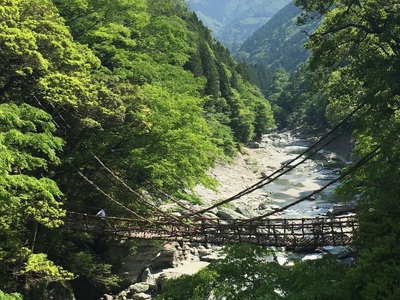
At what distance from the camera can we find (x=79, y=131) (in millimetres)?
14125

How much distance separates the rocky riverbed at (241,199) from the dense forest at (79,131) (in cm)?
149

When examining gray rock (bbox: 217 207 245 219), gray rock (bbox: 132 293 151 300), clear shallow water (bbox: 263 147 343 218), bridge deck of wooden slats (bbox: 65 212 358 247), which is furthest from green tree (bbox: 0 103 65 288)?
clear shallow water (bbox: 263 147 343 218)

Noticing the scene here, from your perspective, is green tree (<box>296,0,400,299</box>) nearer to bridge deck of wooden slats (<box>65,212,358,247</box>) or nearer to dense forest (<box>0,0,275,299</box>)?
bridge deck of wooden slats (<box>65,212,358,247</box>)

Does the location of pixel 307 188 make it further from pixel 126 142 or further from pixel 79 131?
pixel 79 131

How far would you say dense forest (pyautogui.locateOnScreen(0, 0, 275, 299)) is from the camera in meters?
10.5

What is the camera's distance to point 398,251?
6512 millimetres

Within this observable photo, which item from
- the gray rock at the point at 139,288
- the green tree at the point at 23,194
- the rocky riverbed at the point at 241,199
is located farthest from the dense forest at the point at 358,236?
the rocky riverbed at the point at 241,199

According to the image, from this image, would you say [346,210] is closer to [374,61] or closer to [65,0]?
[374,61]

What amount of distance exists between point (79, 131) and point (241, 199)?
69.0 ft

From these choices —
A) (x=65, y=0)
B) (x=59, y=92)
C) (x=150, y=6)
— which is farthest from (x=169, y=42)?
(x=59, y=92)

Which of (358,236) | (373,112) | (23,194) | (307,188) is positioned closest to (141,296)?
(23,194)

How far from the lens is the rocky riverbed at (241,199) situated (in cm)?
1600

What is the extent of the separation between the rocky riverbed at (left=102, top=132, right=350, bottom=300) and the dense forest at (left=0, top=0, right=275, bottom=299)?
1495mm

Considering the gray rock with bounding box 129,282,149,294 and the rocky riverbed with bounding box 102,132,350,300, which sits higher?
the rocky riverbed with bounding box 102,132,350,300
